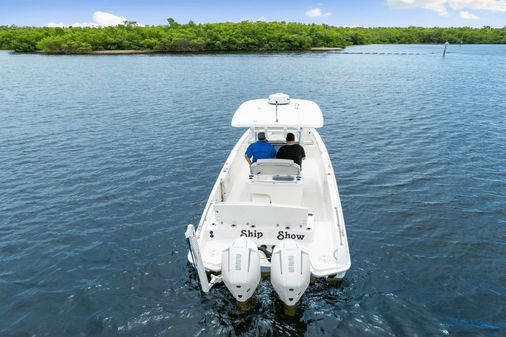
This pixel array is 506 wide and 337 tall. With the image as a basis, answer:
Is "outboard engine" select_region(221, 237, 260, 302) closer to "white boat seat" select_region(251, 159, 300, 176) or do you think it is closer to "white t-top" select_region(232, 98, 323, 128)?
"white boat seat" select_region(251, 159, 300, 176)

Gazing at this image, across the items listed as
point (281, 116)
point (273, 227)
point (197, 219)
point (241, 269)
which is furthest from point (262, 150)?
point (241, 269)

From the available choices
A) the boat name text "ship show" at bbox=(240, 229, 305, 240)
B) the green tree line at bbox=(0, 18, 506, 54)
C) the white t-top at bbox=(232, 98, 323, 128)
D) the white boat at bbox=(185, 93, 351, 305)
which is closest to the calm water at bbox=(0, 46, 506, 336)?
the white boat at bbox=(185, 93, 351, 305)

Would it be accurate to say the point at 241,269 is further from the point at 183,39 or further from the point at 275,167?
the point at 183,39

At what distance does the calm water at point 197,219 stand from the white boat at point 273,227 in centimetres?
102

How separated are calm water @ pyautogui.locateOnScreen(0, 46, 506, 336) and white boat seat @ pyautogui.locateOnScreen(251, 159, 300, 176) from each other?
289cm

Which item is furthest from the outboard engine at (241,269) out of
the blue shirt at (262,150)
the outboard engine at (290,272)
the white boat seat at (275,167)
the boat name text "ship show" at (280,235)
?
the blue shirt at (262,150)

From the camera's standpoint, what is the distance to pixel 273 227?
7.86 m

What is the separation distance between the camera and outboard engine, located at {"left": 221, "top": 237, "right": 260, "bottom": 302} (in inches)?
245

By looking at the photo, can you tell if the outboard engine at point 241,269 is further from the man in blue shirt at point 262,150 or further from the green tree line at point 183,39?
the green tree line at point 183,39

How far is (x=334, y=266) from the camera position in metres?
7.09

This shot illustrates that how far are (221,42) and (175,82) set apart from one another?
67057 mm

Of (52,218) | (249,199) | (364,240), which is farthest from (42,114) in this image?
(364,240)

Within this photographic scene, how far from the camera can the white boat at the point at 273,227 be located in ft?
20.6

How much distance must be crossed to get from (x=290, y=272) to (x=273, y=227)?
70.1 inches
